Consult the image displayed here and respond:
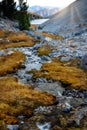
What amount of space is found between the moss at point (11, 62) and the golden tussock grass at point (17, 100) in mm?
6151

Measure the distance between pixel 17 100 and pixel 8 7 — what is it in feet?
281

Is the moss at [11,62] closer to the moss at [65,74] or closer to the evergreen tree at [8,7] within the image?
the moss at [65,74]

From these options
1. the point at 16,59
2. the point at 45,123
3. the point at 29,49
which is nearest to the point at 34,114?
the point at 45,123

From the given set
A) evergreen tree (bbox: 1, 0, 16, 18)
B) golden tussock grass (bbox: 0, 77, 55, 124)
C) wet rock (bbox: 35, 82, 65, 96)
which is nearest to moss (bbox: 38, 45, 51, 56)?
wet rock (bbox: 35, 82, 65, 96)

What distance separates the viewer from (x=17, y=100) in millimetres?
28781

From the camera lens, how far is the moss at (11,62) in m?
40.5

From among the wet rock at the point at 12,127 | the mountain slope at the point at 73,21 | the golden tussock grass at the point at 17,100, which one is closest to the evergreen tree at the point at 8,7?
the mountain slope at the point at 73,21

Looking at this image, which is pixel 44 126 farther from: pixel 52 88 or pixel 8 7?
pixel 8 7

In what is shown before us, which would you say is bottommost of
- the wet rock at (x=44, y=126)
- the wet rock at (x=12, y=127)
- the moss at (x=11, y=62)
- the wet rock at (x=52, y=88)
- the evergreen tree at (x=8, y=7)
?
the wet rock at (x=44, y=126)

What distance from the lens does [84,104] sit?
28609 millimetres

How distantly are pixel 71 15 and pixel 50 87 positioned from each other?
8990 centimetres

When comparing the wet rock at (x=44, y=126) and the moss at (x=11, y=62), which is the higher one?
the moss at (x=11, y=62)

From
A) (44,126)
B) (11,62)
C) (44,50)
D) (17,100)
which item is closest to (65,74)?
(11,62)

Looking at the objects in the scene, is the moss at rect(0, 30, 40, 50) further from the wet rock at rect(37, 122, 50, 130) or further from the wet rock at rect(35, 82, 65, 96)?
the wet rock at rect(37, 122, 50, 130)
